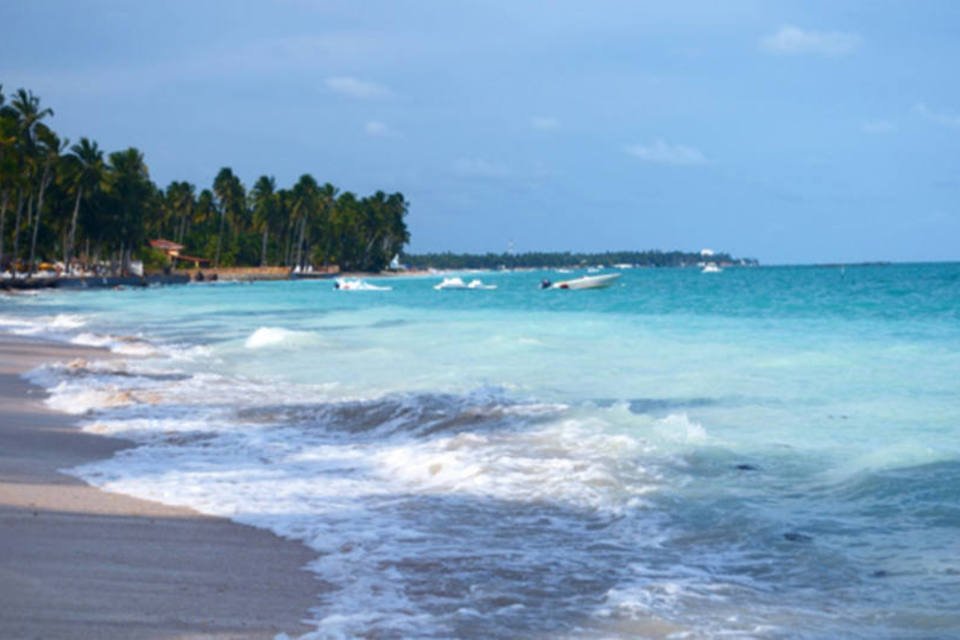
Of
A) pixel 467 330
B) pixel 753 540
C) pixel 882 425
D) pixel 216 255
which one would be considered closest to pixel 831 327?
pixel 467 330

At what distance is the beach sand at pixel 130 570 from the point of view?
14.2 feet

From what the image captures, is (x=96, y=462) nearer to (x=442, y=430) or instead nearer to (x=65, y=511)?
(x=65, y=511)

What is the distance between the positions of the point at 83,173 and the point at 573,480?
83261 mm

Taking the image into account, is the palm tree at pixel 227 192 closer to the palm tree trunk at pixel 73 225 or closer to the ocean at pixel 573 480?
the palm tree trunk at pixel 73 225

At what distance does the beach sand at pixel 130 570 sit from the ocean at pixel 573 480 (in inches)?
10.0

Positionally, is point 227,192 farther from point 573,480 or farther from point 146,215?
point 573,480

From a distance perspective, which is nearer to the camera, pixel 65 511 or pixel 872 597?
pixel 872 597

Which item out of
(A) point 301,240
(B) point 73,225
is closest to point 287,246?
(A) point 301,240

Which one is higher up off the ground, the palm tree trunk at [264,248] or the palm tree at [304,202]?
the palm tree at [304,202]

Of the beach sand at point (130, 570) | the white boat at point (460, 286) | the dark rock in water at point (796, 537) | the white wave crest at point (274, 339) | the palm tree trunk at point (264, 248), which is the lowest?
the white wave crest at point (274, 339)

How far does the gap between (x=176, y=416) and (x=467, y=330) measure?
18269 mm

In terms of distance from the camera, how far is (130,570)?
5141mm

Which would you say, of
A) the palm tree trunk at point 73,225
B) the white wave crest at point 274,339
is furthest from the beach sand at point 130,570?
the palm tree trunk at point 73,225

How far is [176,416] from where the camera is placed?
11.6 metres
